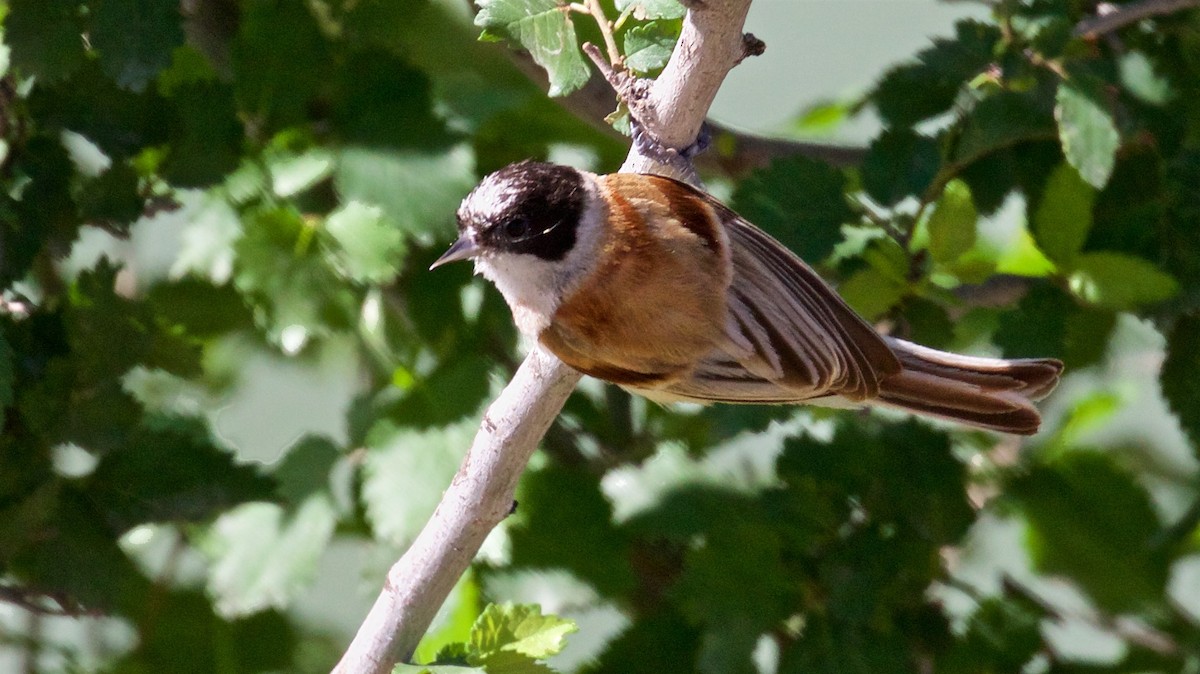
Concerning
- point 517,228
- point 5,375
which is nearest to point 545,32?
point 517,228

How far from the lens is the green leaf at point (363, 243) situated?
191 centimetres

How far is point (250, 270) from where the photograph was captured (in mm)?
1927

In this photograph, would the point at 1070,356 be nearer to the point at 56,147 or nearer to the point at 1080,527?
the point at 1080,527

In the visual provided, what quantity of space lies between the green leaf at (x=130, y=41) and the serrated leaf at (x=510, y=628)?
0.86 metres

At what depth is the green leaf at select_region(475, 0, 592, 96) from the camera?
4.53 feet

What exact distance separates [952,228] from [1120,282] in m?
0.27

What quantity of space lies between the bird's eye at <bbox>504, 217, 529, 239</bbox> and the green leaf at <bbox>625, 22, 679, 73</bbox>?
27 centimetres

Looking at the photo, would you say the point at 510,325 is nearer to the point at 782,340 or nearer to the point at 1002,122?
the point at 782,340

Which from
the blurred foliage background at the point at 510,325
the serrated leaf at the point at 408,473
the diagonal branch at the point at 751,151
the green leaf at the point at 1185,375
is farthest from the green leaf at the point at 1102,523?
the serrated leaf at the point at 408,473

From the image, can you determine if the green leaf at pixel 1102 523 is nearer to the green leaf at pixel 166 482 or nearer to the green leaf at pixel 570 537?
the green leaf at pixel 570 537

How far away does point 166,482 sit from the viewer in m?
1.78

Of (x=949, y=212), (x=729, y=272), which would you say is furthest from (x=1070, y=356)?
(x=729, y=272)

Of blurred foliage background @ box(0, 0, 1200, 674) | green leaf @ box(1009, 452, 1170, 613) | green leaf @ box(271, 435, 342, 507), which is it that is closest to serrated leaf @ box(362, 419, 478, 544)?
blurred foliage background @ box(0, 0, 1200, 674)

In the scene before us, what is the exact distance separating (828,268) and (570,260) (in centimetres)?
65
